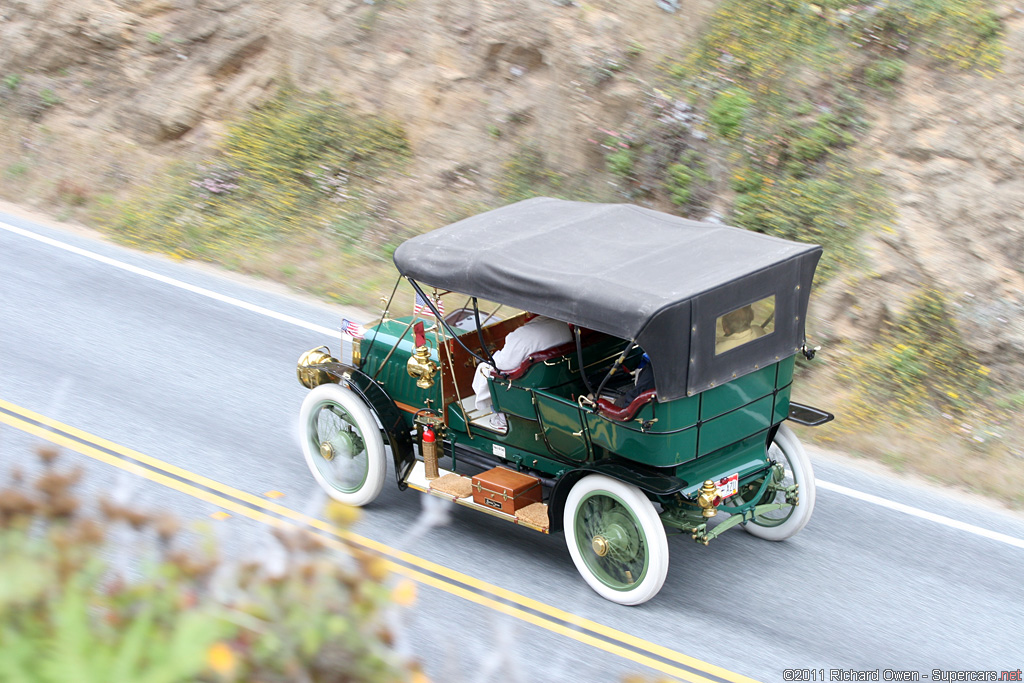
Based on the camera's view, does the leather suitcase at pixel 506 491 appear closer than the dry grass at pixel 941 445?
Yes

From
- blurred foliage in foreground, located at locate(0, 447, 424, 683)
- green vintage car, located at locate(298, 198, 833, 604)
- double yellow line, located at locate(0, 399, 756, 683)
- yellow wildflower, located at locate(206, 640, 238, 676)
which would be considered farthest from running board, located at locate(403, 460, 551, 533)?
yellow wildflower, located at locate(206, 640, 238, 676)

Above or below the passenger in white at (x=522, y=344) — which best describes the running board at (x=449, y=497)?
below

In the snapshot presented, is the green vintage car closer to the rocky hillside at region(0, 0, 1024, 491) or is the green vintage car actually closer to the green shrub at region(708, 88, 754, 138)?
the rocky hillside at region(0, 0, 1024, 491)

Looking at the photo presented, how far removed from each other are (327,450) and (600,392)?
238 cm

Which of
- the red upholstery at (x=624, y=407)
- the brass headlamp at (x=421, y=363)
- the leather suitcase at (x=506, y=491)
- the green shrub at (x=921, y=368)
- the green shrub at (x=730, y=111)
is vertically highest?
the green shrub at (x=730, y=111)

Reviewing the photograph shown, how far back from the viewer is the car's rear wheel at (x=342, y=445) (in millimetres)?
7520

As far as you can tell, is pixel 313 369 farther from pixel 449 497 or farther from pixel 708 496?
pixel 708 496

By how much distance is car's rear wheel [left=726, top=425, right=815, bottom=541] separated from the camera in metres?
7.14

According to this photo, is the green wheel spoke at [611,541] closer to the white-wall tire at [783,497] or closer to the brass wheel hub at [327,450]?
the white-wall tire at [783,497]

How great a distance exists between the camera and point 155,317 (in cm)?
1107

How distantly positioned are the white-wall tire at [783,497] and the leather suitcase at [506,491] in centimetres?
167

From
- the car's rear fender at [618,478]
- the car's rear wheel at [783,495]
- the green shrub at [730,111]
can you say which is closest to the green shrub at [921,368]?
the car's rear wheel at [783,495]

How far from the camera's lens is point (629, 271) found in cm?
636

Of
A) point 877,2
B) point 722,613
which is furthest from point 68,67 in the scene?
point 722,613
